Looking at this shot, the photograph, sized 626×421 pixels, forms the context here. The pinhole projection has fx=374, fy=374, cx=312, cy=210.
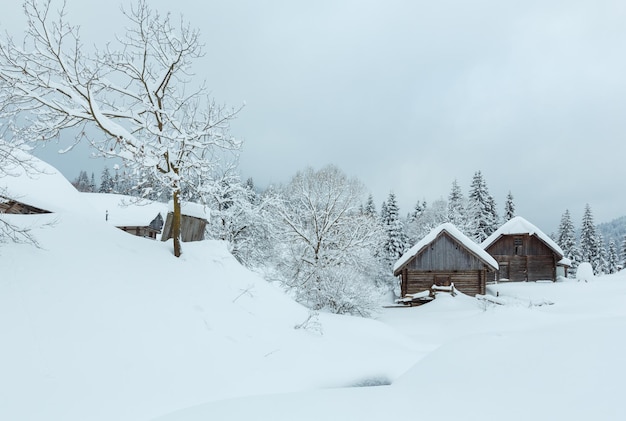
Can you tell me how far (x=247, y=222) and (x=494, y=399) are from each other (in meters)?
23.5

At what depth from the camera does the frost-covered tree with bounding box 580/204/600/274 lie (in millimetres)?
49938

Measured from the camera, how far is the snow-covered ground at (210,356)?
170 inches

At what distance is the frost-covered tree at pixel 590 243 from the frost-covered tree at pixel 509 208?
968 cm

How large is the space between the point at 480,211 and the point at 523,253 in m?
12.7

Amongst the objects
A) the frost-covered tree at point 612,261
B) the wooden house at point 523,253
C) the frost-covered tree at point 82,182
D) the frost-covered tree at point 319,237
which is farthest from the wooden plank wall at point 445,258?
the frost-covered tree at point 82,182

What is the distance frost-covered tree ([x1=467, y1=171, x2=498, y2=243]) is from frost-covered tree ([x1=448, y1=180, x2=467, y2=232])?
113 centimetres

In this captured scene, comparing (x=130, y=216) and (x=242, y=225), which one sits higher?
(x=130, y=216)

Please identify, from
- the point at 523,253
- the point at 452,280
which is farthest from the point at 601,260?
the point at 452,280

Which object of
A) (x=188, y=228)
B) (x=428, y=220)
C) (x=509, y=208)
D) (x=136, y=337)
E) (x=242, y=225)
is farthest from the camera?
(x=428, y=220)

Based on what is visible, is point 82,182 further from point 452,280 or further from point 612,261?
point 612,261

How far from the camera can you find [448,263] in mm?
26141

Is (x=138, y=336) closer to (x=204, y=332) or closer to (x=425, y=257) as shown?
(x=204, y=332)

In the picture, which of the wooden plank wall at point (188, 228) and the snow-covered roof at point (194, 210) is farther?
the snow-covered roof at point (194, 210)

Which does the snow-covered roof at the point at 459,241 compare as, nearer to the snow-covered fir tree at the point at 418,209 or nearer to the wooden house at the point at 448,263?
the wooden house at the point at 448,263
